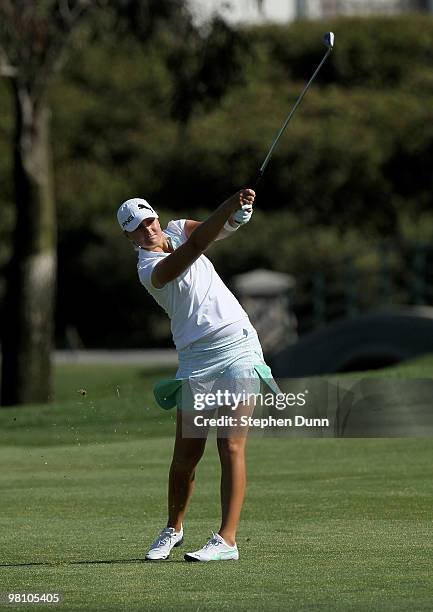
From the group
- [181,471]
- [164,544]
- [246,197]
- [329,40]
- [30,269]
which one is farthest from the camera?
[30,269]

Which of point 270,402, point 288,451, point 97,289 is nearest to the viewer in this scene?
point 270,402

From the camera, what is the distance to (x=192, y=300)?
7320mm

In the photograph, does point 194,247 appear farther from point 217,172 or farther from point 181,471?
point 217,172

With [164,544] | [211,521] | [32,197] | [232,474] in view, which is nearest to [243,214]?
[232,474]

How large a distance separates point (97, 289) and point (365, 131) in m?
8.88

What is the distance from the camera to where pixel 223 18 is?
23125 mm

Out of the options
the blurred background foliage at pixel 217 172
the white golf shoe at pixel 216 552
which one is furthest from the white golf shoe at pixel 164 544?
the blurred background foliage at pixel 217 172

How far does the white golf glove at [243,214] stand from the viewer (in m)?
7.04

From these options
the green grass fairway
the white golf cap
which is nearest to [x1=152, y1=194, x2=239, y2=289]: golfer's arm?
the white golf cap

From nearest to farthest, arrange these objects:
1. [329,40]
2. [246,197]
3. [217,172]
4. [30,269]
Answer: [246,197], [329,40], [30,269], [217,172]

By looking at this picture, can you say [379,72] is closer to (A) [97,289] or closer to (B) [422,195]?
(B) [422,195]

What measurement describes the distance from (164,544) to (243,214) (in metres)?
1.58

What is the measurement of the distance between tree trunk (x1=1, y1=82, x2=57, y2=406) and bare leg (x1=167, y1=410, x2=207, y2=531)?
47.5 ft

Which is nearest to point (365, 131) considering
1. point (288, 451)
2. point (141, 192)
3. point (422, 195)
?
point (422, 195)
